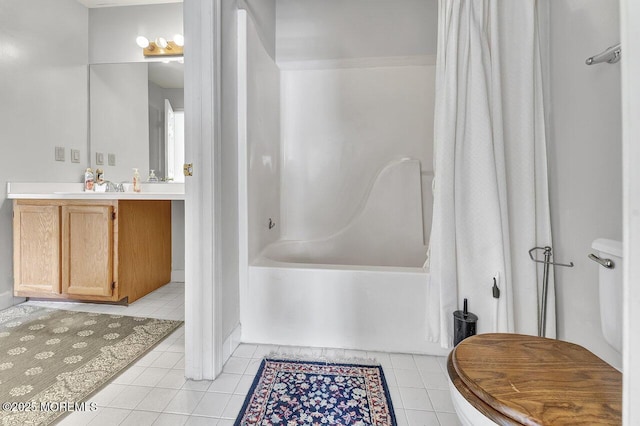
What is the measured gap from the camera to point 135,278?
94.0 inches

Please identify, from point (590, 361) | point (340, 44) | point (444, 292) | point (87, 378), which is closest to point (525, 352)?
point (590, 361)

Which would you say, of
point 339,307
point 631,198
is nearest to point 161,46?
point 339,307

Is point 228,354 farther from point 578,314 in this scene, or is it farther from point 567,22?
point 567,22

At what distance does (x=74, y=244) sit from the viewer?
222 cm

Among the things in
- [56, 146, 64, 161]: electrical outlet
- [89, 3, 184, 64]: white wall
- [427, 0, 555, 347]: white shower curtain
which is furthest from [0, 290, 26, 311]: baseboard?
[427, 0, 555, 347]: white shower curtain

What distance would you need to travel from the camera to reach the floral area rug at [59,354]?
4.04 ft

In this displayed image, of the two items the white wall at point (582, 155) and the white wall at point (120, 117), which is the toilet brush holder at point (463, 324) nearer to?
the white wall at point (582, 155)

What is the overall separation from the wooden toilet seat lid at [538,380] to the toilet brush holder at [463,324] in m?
0.39

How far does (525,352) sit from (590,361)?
150 mm

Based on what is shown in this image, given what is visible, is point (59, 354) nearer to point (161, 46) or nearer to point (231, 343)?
point (231, 343)

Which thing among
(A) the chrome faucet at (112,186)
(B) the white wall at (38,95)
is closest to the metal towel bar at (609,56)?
(A) the chrome faucet at (112,186)

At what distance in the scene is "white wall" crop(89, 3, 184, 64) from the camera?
8.73 ft

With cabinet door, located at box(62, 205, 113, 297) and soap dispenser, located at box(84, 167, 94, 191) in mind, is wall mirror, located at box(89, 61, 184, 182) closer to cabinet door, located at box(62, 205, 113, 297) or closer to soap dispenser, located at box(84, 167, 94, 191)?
soap dispenser, located at box(84, 167, 94, 191)

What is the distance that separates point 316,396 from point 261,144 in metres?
1.47
